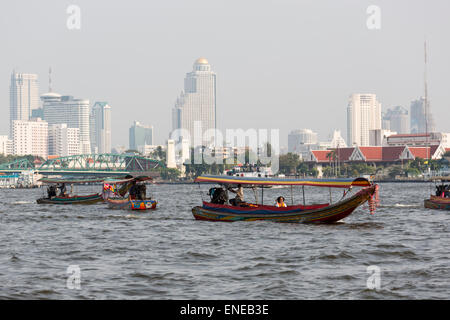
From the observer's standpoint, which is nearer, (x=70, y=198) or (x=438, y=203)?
(x=438, y=203)

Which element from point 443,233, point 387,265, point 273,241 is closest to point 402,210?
point 443,233

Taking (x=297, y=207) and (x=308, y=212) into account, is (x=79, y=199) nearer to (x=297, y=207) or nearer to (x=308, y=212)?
(x=297, y=207)

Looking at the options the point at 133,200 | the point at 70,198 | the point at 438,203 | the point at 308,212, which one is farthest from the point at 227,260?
the point at 70,198

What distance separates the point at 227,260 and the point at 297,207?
1162 centimetres

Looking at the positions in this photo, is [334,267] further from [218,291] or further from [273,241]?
[273,241]

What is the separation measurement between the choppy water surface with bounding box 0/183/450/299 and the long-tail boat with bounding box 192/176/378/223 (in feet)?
1.86

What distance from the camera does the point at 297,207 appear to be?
3494 cm

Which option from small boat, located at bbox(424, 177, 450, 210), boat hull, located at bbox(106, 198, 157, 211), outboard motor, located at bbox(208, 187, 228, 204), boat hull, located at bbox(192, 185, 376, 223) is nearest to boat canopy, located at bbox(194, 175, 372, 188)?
→ boat hull, located at bbox(192, 185, 376, 223)

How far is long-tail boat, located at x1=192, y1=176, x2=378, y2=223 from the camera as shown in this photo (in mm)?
33469

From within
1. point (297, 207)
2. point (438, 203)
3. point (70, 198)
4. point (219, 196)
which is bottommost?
point (438, 203)

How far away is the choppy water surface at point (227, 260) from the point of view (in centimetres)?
1848
